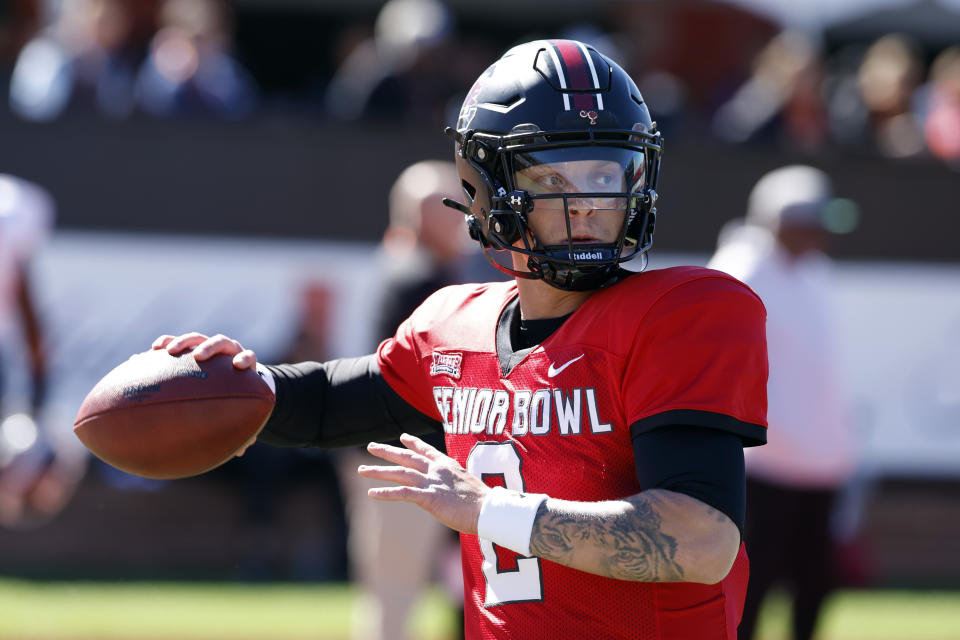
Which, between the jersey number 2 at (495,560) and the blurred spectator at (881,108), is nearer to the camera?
the jersey number 2 at (495,560)

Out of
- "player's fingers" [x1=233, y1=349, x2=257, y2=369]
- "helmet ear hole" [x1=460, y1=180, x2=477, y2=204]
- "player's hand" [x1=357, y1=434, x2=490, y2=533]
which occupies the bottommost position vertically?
"player's hand" [x1=357, y1=434, x2=490, y2=533]

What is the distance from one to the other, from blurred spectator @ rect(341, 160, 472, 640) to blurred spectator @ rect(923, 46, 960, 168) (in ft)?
16.2

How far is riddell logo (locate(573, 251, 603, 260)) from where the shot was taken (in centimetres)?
244

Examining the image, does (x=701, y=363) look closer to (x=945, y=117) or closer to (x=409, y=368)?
(x=409, y=368)

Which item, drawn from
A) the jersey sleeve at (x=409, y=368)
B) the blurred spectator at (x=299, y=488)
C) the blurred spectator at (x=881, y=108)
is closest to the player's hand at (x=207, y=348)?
the jersey sleeve at (x=409, y=368)

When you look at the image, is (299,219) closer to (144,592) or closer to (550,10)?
(144,592)

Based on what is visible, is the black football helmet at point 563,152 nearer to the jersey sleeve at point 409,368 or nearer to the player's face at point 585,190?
the player's face at point 585,190

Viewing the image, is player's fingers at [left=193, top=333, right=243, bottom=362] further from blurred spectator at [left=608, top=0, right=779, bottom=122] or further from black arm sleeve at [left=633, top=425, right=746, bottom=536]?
blurred spectator at [left=608, top=0, right=779, bottom=122]

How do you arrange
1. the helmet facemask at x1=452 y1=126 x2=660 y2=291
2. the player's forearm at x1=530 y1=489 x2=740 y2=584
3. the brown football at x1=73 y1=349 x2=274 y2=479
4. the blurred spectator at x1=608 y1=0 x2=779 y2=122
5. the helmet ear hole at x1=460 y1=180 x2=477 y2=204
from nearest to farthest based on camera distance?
the player's forearm at x1=530 y1=489 x2=740 y2=584
the helmet facemask at x1=452 y1=126 x2=660 y2=291
the brown football at x1=73 y1=349 x2=274 y2=479
the helmet ear hole at x1=460 y1=180 x2=477 y2=204
the blurred spectator at x1=608 y1=0 x2=779 y2=122

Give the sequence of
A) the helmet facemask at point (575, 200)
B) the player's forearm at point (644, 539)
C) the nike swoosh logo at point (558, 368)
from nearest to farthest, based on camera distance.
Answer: the player's forearm at point (644, 539) < the nike swoosh logo at point (558, 368) < the helmet facemask at point (575, 200)

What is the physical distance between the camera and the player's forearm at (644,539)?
6.93ft

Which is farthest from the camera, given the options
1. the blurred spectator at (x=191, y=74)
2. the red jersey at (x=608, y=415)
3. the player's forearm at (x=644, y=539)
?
the blurred spectator at (x=191, y=74)

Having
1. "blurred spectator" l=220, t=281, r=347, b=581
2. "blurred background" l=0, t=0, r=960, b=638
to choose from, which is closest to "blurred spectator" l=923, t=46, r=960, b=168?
"blurred background" l=0, t=0, r=960, b=638

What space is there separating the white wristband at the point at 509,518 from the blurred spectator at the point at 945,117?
757 centimetres
